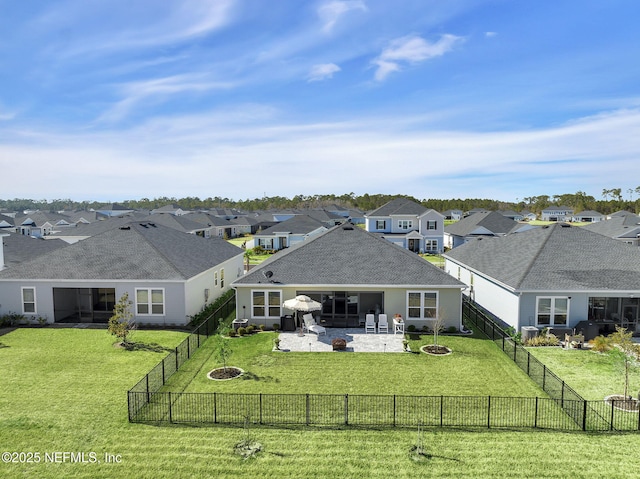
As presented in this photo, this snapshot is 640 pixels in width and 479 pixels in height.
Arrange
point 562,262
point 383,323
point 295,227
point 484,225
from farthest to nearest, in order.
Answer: point 295,227
point 484,225
point 562,262
point 383,323

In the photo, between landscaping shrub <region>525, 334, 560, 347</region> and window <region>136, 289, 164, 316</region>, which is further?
window <region>136, 289, 164, 316</region>

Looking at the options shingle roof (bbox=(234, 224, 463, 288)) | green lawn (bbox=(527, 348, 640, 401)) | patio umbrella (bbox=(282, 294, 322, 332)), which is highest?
shingle roof (bbox=(234, 224, 463, 288))

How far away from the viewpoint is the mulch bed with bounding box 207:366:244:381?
58.0 feet

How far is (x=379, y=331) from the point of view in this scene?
80.0 ft

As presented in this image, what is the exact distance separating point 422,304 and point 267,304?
370 inches

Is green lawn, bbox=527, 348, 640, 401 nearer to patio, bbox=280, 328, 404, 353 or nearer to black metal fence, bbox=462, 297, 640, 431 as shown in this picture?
black metal fence, bbox=462, 297, 640, 431

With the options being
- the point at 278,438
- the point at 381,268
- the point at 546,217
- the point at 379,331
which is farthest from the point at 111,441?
the point at 546,217

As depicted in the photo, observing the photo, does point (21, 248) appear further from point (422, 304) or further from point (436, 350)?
point (436, 350)

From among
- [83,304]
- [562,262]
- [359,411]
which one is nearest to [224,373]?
[359,411]

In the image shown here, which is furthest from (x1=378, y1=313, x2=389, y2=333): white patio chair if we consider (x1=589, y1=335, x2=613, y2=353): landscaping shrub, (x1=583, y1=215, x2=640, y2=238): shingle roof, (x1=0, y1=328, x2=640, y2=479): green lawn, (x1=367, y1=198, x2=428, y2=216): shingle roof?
(x1=583, y1=215, x2=640, y2=238): shingle roof

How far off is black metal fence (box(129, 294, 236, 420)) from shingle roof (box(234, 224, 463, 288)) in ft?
11.8

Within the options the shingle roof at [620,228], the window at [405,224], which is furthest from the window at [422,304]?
the shingle roof at [620,228]

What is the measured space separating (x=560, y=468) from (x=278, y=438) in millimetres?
8118

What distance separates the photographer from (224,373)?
18.0m
